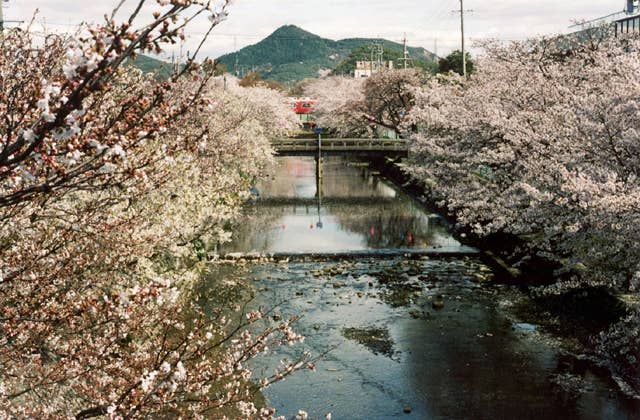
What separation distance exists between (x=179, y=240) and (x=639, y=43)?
17326mm

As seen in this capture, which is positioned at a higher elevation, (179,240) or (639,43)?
(639,43)

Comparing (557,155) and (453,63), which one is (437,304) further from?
(453,63)

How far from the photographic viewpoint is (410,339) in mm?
22844

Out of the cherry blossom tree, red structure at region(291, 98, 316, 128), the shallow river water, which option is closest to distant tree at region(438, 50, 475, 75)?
the cherry blossom tree

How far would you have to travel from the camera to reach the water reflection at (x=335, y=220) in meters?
38.3

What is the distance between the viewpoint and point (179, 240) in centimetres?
1931

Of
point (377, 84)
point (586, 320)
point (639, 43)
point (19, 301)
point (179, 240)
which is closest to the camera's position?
point (19, 301)

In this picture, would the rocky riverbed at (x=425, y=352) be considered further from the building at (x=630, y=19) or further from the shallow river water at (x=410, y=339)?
the building at (x=630, y=19)

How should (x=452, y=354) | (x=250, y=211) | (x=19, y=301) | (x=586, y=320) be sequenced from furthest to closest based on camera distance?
(x=250, y=211)
(x=586, y=320)
(x=452, y=354)
(x=19, y=301)

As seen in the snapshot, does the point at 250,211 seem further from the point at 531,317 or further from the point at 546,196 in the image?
the point at 546,196

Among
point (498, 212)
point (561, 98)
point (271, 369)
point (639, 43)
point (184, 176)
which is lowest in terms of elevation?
point (271, 369)

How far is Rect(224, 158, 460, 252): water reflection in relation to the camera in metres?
38.3

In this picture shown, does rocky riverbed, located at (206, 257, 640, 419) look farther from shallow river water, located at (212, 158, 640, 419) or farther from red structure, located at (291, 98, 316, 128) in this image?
red structure, located at (291, 98, 316, 128)

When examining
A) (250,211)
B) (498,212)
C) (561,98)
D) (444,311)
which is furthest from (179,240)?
(250,211)
